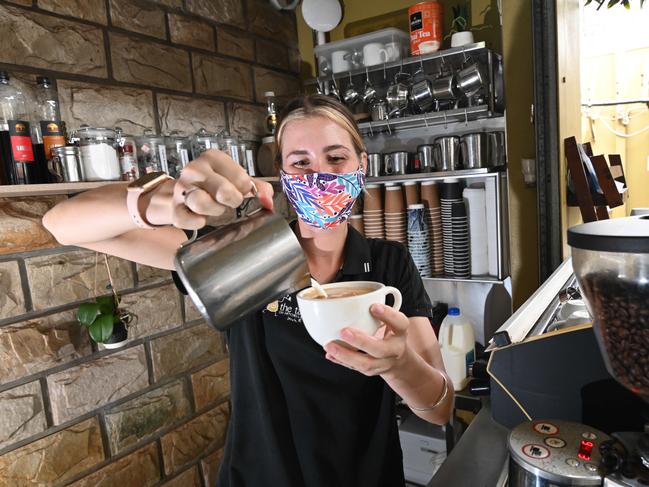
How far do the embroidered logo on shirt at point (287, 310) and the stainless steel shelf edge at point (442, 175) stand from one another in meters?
1.30

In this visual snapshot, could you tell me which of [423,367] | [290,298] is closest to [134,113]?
[290,298]

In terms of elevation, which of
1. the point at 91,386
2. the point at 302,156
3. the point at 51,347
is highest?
the point at 302,156

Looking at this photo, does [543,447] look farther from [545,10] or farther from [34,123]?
[34,123]

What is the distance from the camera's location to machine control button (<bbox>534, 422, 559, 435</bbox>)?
727 millimetres

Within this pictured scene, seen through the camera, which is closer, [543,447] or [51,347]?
[543,447]

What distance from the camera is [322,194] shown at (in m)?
1.17

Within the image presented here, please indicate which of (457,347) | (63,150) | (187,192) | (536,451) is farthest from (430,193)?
(187,192)

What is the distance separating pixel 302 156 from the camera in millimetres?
1173

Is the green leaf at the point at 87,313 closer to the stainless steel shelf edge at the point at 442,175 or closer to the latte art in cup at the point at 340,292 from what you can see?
the latte art in cup at the point at 340,292

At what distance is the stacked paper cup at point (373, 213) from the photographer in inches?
93.7

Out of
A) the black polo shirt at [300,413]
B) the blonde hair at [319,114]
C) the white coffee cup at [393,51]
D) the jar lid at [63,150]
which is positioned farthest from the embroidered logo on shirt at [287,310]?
the white coffee cup at [393,51]

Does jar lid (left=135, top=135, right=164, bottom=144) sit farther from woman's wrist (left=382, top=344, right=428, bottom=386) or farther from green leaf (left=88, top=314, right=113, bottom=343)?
woman's wrist (left=382, top=344, right=428, bottom=386)

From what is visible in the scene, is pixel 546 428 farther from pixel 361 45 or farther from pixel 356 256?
pixel 361 45

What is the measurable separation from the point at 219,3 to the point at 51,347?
5.87 feet
